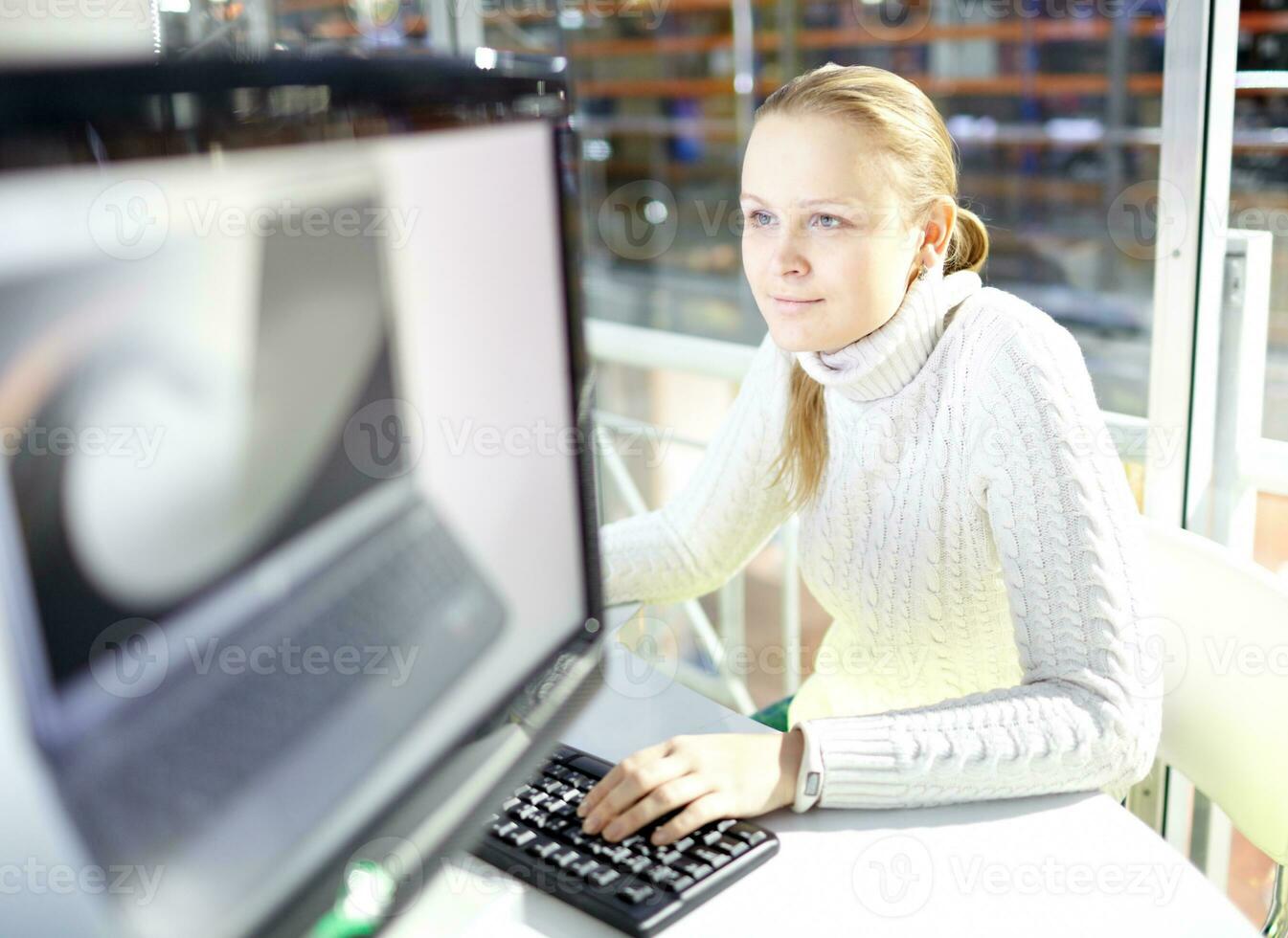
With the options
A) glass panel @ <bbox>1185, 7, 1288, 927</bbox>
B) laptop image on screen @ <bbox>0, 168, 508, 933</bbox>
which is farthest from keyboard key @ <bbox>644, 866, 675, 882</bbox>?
glass panel @ <bbox>1185, 7, 1288, 927</bbox>

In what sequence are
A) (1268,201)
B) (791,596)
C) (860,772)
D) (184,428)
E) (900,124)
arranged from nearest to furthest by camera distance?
(184,428) → (860,772) → (900,124) → (1268,201) → (791,596)

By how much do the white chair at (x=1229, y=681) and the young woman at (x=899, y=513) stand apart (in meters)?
0.12

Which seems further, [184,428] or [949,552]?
[949,552]

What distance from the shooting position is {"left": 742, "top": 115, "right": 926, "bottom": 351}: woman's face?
912mm

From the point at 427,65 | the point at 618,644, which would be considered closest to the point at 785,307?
the point at 618,644

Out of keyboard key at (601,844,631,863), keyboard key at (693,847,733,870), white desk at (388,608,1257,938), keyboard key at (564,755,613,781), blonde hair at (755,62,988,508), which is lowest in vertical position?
white desk at (388,608,1257,938)

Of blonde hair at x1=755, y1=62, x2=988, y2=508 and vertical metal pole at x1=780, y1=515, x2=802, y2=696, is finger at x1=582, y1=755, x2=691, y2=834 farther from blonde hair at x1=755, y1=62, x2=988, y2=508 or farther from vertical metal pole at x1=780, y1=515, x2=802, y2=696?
vertical metal pole at x1=780, y1=515, x2=802, y2=696

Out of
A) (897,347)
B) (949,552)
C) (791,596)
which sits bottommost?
(791,596)

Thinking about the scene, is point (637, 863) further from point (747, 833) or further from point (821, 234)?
point (821, 234)

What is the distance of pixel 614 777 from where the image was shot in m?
0.75

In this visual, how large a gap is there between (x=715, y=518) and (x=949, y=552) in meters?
0.26

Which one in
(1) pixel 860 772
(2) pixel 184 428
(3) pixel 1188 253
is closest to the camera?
(2) pixel 184 428

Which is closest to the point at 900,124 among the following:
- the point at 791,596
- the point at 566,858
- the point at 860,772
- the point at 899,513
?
the point at 899,513

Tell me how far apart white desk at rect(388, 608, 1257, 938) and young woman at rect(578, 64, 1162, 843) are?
0.02 meters
